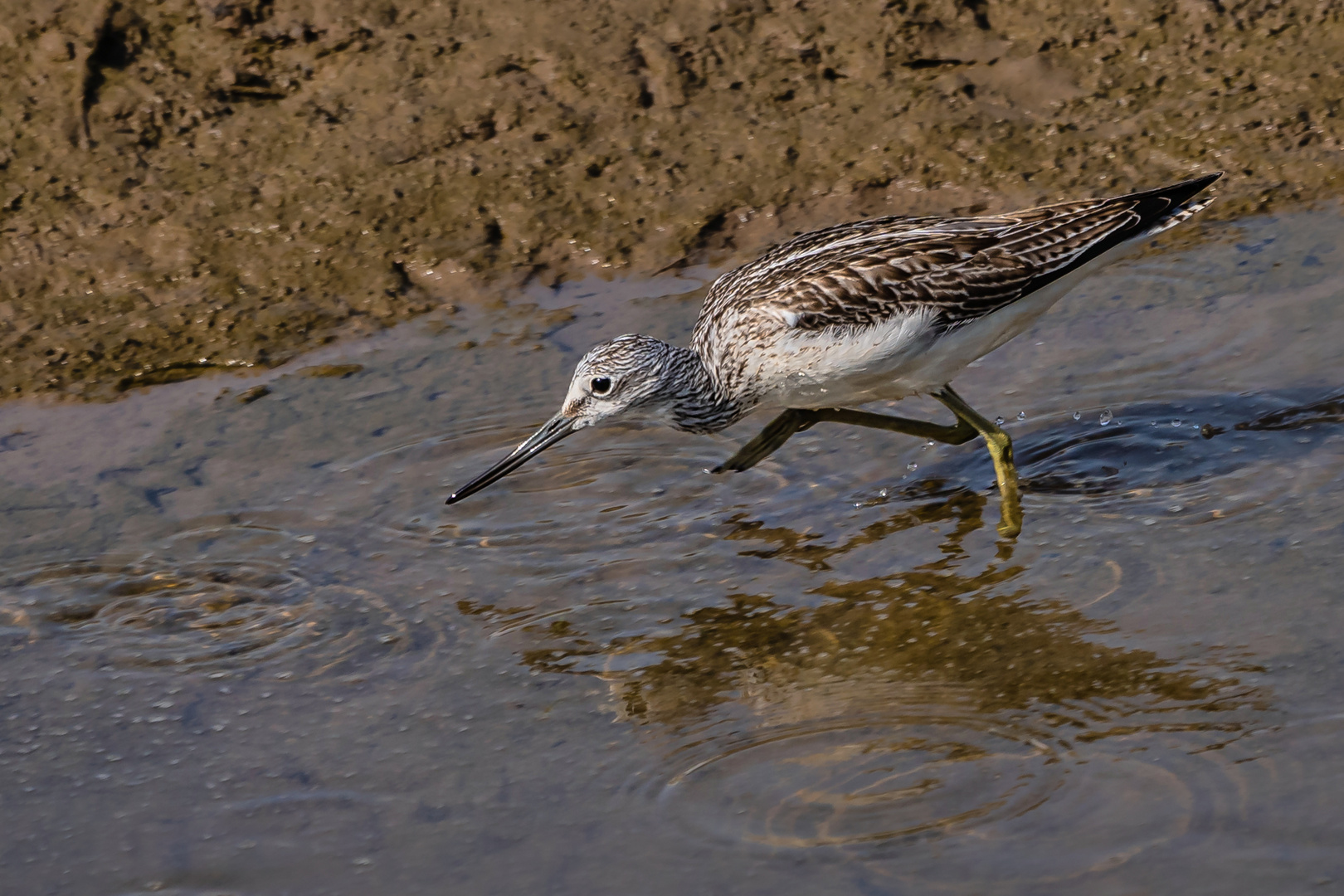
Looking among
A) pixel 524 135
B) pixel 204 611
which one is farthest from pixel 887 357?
pixel 524 135

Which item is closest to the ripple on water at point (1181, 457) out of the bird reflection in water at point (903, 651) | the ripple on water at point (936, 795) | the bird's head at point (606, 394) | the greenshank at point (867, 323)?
the greenshank at point (867, 323)

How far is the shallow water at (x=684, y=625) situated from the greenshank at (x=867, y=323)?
34 cm

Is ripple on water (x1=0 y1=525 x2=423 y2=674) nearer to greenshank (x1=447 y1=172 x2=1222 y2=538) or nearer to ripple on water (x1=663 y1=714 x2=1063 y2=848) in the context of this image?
greenshank (x1=447 y1=172 x2=1222 y2=538)

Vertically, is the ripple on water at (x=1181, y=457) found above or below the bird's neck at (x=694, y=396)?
below

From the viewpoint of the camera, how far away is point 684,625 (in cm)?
567

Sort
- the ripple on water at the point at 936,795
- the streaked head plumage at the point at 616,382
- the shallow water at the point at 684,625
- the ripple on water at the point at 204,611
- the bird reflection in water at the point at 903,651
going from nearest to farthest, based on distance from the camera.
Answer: the ripple on water at the point at 936,795, the shallow water at the point at 684,625, the bird reflection in water at the point at 903,651, the ripple on water at the point at 204,611, the streaked head plumage at the point at 616,382

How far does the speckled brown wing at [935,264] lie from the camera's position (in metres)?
6.16

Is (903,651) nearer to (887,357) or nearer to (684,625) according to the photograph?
(684,625)

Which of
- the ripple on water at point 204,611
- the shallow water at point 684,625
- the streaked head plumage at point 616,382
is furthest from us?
the streaked head plumage at point 616,382

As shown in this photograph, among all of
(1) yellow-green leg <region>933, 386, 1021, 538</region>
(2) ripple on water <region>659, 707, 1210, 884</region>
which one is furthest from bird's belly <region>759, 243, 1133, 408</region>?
(2) ripple on water <region>659, 707, 1210, 884</region>

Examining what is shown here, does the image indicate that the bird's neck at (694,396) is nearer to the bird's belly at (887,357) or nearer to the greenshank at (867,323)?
the greenshank at (867,323)

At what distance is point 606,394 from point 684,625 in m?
1.09

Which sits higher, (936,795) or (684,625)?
(684,625)

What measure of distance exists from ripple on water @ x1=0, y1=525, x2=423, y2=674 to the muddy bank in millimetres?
1594
